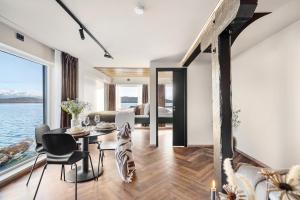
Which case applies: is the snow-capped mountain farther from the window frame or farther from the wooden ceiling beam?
the wooden ceiling beam

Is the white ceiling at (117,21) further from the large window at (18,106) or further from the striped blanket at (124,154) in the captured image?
the striped blanket at (124,154)

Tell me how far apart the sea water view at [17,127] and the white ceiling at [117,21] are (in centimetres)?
136

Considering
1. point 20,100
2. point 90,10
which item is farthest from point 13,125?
point 90,10

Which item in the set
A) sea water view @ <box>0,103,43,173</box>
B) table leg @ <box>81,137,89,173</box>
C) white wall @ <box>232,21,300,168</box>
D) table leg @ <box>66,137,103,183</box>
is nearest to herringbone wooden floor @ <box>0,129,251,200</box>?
table leg @ <box>66,137,103,183</box>

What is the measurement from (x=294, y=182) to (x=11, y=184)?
11.1 feet

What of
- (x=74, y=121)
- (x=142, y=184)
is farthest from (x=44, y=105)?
(x=142, y=184)

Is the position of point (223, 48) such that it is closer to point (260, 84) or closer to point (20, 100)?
point (260, 84)

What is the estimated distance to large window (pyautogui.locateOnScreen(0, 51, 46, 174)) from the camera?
2.73 metres

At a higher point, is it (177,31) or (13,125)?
(177,31)

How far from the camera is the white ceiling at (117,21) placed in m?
1.95

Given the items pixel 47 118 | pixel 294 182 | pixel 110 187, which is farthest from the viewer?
pixel 47 118

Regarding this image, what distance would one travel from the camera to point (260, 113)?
10.3 ft

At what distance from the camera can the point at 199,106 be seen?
14.8 feet

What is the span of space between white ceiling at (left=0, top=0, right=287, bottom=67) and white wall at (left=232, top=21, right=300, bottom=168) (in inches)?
38.4
